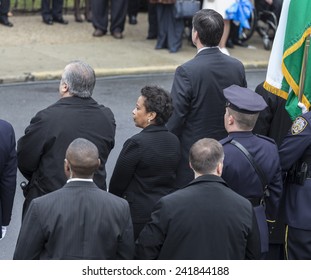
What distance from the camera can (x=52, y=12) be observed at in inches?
635

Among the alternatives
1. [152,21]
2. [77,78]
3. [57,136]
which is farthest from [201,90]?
[152,21]

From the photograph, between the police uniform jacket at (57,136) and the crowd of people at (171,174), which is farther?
the police uniform jacket at (57,136)

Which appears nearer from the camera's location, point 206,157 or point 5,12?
point 206,157

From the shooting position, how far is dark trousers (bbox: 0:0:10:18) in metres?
15.2

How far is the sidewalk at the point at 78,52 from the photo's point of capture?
13625mm

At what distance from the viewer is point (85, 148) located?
517cm

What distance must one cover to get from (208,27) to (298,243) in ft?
6.14

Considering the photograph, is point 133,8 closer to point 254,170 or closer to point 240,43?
point 240,43

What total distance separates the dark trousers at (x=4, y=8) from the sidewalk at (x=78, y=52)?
0.23 m

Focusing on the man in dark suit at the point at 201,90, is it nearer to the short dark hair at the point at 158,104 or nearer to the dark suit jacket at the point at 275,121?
the dark suit jacket at the point at 275,121

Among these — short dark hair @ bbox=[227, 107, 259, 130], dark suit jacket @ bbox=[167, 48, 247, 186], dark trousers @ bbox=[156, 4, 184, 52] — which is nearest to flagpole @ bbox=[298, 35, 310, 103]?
dark suit jacket @ bbox=[167, 48, 247, 186]

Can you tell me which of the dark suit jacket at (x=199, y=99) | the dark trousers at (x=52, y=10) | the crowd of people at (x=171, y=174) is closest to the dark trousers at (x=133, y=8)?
the dark trousers at (x=52, y=10)
